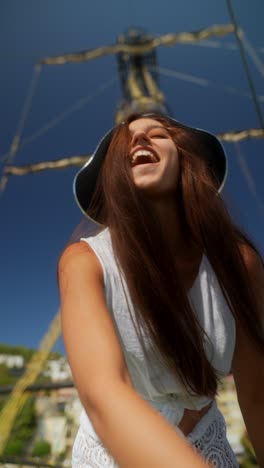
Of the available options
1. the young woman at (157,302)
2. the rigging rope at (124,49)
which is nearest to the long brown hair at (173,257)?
the young woman at (157,302)

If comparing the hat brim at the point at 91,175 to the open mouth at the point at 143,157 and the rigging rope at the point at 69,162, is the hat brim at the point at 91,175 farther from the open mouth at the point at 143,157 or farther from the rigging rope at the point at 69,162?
the rigging rope at the point at 69,162

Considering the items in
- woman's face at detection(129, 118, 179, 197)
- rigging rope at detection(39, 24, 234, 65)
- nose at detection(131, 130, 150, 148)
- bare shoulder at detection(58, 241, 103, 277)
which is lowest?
bare shoulder at detection(58, 241, 103, 277)

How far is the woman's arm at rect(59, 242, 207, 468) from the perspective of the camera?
0.38 metres

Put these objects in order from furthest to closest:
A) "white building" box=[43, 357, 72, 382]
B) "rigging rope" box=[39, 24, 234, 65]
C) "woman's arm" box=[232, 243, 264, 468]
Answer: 1. "rigging rope" box=[39, 24, 234, 65]
2. "white building" box=[43, 357, 72, 382]
3. "woman's arm" box=[232, 243, 264, 468]

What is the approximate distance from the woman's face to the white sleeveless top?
15 centimetres

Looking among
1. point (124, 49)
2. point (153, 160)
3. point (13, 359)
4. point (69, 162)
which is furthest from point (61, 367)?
point (13, 359)

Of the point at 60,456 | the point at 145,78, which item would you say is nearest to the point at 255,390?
the point at 60,456

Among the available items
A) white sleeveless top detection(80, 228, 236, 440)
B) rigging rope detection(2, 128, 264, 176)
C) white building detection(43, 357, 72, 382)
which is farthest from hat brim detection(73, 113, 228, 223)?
rigging rope detection(2, 128, 264, 176)

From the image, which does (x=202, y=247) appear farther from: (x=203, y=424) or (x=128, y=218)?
(x=203, y=424)

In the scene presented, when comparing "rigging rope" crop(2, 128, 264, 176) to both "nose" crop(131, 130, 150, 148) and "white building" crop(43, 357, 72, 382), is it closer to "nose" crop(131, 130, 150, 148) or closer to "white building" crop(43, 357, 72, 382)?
"white building" crop(43, 357, 72, 382)

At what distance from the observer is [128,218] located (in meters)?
0.70

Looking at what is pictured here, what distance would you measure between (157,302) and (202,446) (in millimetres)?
232

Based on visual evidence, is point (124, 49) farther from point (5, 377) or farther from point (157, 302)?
point (157, 302)

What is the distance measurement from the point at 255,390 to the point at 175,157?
454 mm
